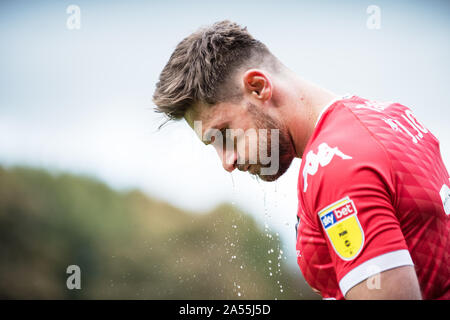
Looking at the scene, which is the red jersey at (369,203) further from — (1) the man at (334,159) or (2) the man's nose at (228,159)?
(2) the man's nose at (228,159)

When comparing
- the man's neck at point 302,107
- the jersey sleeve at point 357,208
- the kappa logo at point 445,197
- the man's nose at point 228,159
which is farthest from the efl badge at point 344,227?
the man's nose at point 228,159

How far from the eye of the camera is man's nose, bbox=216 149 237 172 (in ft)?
7.58

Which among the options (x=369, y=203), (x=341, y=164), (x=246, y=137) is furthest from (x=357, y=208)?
(x=246, y=137)

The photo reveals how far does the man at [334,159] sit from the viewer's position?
57.1 inches

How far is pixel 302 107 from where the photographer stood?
2107 millimetres

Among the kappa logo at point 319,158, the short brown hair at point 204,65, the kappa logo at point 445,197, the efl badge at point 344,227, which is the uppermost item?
the short brown hair at point 204,65

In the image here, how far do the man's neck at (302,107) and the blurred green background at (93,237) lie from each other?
13501 millimetres

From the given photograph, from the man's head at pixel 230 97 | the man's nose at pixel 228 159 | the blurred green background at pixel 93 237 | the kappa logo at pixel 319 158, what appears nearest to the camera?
the kappa logo at pixel 319 158

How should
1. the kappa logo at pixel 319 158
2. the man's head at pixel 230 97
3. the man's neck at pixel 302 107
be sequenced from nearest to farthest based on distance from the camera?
the kappa logo at pixel 319 158, the man's neck at pixel 302 107, the man's head at pixel 230 97

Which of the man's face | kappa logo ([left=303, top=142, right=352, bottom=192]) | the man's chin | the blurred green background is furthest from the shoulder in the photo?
the blurred green background

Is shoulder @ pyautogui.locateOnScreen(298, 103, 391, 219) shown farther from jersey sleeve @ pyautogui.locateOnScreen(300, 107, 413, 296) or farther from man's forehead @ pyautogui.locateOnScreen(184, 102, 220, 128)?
man's forehead @ pyautogui.locateOnScreen(184, 102, 220, 128)

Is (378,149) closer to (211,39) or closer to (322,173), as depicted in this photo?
(322,173)

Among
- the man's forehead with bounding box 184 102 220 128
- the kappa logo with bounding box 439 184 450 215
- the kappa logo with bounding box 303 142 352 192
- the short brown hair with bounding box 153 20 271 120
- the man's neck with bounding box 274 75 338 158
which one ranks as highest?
the short brown hair with bounding box 153 20 271 120

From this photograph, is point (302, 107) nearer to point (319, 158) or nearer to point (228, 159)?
point (228, 159)
